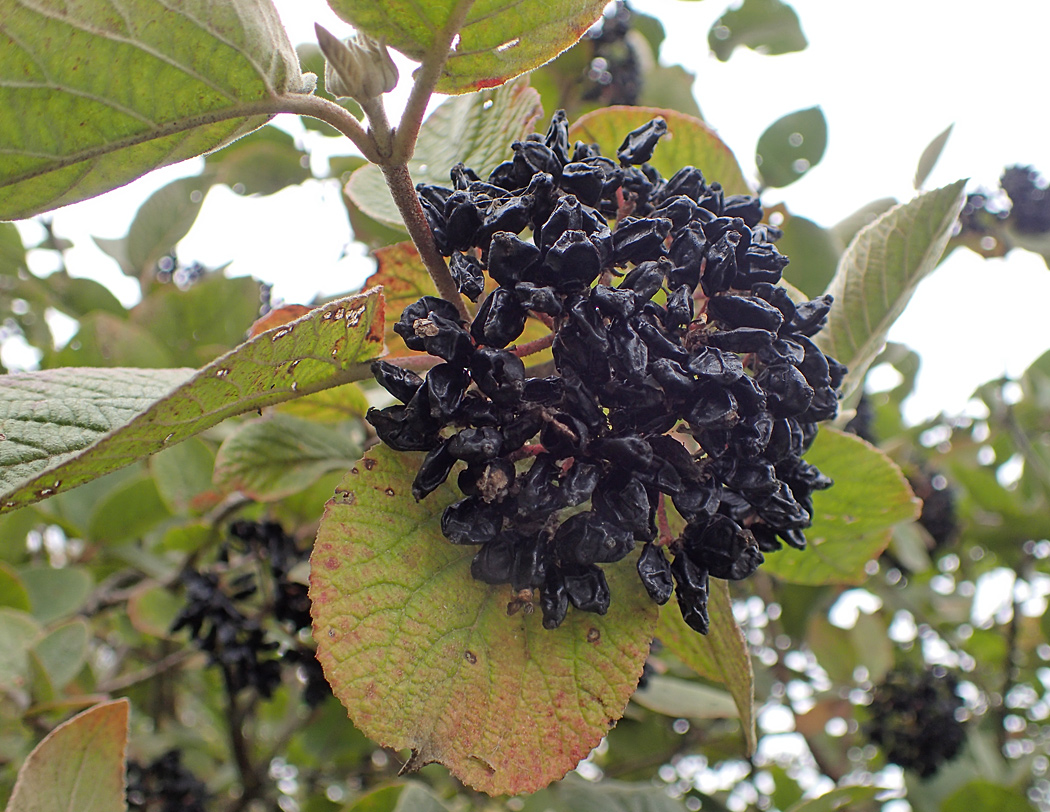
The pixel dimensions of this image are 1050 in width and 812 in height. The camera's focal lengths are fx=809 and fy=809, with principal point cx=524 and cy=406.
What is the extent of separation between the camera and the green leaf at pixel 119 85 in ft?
2.20

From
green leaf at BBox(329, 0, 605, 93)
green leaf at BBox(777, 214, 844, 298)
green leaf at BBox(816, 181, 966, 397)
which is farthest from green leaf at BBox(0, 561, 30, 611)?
green leaf at BBox(777, 214, 844, 298)

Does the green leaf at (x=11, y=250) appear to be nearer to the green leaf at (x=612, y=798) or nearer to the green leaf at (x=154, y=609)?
the green leaf at (x=154, y=609)

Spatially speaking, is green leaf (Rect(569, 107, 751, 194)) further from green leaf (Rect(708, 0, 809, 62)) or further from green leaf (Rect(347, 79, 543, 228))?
green leaf (Rect(708, 0, 809, 62))

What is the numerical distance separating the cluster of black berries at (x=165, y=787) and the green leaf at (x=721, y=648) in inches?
61.7

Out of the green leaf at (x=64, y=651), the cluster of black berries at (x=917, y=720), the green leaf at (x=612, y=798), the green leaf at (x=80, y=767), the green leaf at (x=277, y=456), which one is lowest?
the cluster of black berries at (x=917, y=720)

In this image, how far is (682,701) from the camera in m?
1.91

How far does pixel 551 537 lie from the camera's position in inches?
32.8

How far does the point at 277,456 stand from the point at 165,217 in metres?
1.70

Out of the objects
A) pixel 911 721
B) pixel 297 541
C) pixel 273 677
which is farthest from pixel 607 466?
pixel 911 721

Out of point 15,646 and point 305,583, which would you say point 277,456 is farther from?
point 15,646

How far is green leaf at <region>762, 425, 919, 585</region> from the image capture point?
1.17 m

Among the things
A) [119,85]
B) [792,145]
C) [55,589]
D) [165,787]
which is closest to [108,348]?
[55,589]

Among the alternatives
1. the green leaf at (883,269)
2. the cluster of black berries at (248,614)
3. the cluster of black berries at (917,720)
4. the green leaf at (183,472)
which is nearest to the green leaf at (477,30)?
the green leaf at (883,269)

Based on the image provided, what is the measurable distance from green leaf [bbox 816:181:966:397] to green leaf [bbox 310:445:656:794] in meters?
0.53
